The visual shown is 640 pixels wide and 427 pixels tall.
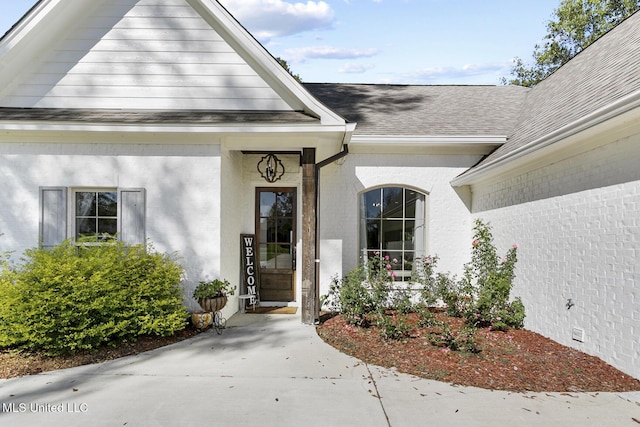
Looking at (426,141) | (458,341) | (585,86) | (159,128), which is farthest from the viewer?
(426,141)

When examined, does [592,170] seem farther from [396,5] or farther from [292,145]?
[396,5]

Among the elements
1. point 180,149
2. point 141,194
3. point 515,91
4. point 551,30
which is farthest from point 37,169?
point 551,30

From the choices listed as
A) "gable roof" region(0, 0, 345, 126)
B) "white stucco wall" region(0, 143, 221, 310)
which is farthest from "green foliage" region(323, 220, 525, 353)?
"gable roof" region(0, 0, 345, 126)

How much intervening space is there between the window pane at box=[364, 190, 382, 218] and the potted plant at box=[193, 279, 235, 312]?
3539mm

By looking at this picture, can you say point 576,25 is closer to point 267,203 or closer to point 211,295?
point 267,203

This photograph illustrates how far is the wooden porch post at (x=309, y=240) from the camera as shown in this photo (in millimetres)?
6371

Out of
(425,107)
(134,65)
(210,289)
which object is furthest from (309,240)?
(425,107)

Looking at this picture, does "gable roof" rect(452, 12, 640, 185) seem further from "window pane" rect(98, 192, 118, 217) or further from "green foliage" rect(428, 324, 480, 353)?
"window pane" rect(98, 192, 118, 217)

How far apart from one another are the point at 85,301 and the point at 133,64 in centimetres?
398

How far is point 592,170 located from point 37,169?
27.0 feet

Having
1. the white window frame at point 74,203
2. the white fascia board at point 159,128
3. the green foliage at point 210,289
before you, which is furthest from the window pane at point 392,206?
the white window frame at point 74,203

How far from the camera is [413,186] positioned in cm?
813

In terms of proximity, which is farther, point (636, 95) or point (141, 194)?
point (141, 194)

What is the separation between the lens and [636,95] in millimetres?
3652
